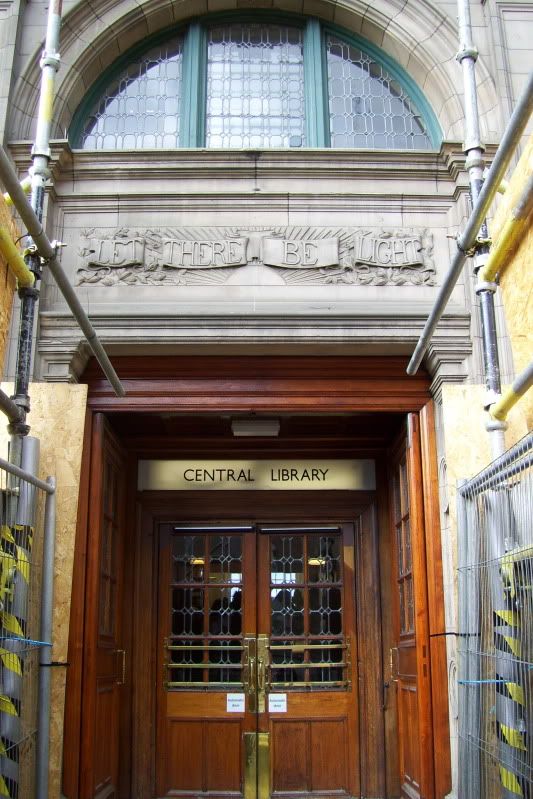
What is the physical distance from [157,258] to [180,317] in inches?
21.1

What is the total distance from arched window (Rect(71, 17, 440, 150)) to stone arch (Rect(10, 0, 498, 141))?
0.13 meters

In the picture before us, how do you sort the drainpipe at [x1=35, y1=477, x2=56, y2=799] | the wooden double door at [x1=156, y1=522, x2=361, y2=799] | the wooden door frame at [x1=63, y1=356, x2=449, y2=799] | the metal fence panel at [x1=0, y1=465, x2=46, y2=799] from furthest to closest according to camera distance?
the wooden double door at [x1=156, y1=522, x2=361, y2=799]
the wooden door frame at [x1=63, y1=356, x2=449, y2=799]
the drainpipe at [x1=35, y1=477, x2=56, y2=799]
the metal fence panel at [x1=0, y1=465, x2=46, y2=799]

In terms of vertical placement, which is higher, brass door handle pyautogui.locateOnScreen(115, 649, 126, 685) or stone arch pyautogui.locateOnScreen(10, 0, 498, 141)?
stone arch pyautogui.locateOnScreen(10, 0, 498, 141)

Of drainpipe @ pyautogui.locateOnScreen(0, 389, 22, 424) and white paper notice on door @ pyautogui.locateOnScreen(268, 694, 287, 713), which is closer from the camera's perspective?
drainpipe @ pyautogui.locateOnScreen(0, 389, 22, 424)

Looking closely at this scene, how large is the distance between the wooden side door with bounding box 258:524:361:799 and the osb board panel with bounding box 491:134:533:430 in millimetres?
4202

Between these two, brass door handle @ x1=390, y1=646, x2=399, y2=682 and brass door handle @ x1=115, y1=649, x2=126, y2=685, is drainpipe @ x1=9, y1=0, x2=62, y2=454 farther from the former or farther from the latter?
brass door handle @ x1=390, y1=646, x2=399, y2=682

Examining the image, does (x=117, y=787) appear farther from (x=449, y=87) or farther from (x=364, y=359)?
(x=449, y=87)

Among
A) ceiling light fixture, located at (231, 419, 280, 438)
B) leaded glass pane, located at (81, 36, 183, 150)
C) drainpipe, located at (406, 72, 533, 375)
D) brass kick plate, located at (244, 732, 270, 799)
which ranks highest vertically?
leaded glass pane, located at (81, 36, 183, 150)

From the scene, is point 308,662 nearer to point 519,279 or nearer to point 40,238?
point 519,279

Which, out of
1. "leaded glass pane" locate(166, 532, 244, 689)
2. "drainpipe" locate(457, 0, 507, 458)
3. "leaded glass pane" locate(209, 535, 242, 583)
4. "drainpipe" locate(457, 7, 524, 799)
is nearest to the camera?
"drainpipe" locate(457, 7, 524, 799)

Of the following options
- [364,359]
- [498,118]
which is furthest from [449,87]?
[364,359]

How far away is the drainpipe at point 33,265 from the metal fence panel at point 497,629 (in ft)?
8.56

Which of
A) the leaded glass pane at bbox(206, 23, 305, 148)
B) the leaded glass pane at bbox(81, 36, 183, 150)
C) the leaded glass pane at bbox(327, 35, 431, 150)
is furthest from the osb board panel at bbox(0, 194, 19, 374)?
the leaded glass pane at bbox(327, 35, 431, 150)

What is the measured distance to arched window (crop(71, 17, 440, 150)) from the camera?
737cm
